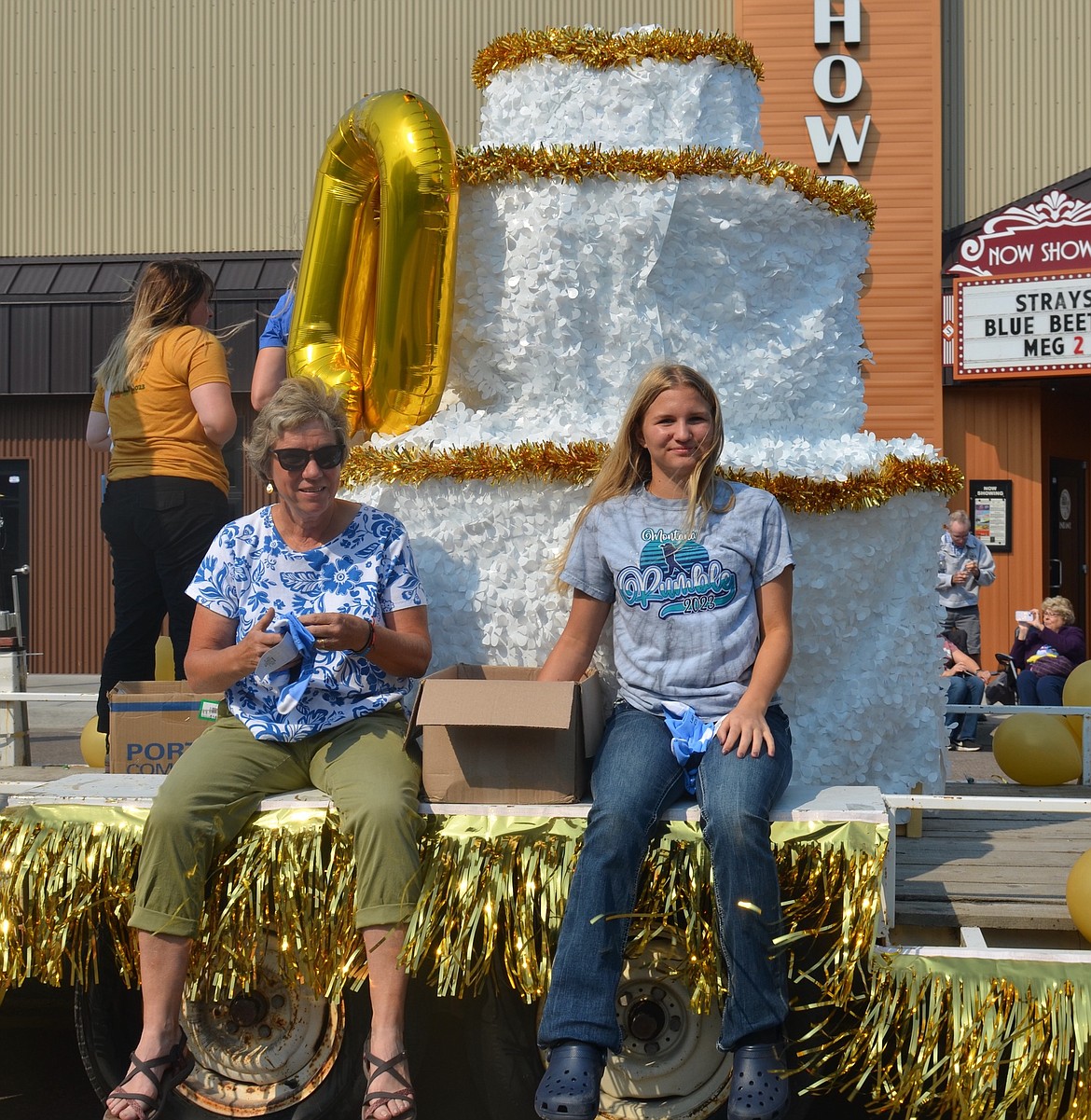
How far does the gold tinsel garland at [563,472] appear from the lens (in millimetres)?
3137

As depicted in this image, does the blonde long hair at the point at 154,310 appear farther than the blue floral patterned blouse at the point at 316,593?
Yes

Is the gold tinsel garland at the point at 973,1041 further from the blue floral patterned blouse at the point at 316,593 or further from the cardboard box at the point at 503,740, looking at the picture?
the blue floral patterned blouse at the point at 316,593

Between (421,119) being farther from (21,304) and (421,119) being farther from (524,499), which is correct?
(21,304)

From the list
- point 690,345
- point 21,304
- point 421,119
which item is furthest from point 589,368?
point 21,304

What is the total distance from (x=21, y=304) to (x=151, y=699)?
8.98m

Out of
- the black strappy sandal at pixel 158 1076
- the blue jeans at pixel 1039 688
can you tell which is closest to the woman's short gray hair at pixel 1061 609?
the blue jeans at pixel 1039 688

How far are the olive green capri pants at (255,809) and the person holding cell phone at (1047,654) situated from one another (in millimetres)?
6049

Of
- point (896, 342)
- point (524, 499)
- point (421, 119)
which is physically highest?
point (896, 342)

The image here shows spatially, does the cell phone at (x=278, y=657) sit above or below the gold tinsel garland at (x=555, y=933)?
above

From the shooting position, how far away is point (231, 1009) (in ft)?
9.11

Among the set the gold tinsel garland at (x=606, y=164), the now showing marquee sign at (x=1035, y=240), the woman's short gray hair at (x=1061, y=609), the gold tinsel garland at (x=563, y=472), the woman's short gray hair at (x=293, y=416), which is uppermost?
the now showing marquee sign at (x=1035, y=240)

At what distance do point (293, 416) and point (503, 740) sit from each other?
86cm

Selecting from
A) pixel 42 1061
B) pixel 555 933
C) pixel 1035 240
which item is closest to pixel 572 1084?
pixel 555 933

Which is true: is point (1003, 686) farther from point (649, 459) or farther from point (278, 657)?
point (278, 657)
